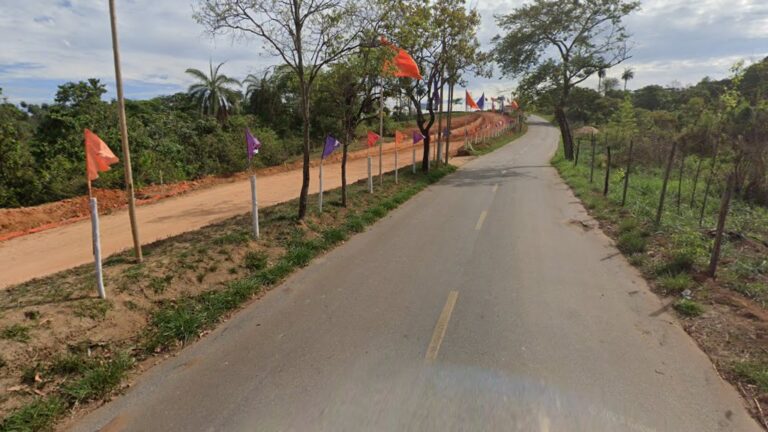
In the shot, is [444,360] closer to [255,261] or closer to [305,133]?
[255,261]

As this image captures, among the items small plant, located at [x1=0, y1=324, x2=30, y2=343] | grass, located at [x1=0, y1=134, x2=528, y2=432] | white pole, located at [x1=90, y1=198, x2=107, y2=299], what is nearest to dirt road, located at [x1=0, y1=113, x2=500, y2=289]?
grass, located at [x1=0, y1=134, x2=528, y2=432]

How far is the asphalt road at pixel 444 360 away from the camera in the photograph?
3.54m

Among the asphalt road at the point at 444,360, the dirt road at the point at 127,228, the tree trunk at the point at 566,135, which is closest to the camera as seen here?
the asphalt road at the point at 444,360

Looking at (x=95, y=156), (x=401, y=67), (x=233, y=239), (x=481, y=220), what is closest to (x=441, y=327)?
(x=233, y=239)

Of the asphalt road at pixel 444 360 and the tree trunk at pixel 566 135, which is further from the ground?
the tree trunk at pixel 566 135

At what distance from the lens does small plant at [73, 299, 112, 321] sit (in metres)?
4.73

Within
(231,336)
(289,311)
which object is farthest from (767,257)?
(231,336)

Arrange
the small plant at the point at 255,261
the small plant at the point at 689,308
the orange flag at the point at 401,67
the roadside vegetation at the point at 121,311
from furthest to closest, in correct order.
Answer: the orange flag at the point at 401,67 < the small plant at the point at 255,261 < the small plant at the point at 689,308 < the roadside vegetation at the point at 121,311

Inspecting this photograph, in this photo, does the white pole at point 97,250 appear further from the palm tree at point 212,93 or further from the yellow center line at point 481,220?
the palm tree at point 212,93

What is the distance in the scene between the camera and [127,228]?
11.3m

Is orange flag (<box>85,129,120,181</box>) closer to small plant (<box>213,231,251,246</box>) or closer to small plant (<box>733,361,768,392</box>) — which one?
small plant (<box>213,231,251,246</box>)

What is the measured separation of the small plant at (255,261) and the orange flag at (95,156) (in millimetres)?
2431

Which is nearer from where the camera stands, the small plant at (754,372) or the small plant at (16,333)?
the small plant at (754,372)

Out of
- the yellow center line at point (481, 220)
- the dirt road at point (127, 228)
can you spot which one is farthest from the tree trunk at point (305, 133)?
the yellow center line at point (481, 220)
